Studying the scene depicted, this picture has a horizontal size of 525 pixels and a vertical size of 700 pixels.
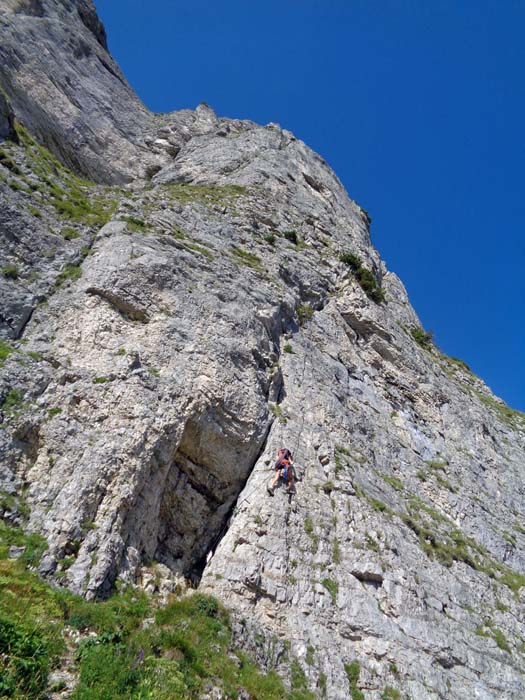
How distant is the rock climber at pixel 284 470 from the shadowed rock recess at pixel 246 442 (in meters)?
0.44

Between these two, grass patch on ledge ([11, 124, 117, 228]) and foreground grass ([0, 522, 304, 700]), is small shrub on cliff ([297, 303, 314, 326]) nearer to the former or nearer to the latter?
grass patch on ledge ([11, 124, 117, 228])

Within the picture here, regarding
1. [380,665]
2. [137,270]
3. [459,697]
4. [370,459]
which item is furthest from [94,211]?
[459,697]

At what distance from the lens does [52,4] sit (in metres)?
46.8

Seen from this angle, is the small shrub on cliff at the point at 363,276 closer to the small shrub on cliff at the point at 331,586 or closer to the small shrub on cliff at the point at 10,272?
the small shrub on cliff at the point at 10,272

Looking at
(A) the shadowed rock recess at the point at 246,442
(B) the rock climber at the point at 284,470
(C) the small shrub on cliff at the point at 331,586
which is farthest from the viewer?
(B) the rock climber at the point at 284,470

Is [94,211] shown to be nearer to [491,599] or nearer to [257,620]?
[257,620]

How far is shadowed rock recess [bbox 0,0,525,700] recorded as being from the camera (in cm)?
1347

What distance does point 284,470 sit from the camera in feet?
55.8

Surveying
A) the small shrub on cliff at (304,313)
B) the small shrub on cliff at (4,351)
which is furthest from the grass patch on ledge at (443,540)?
the small shrub on cliff at (4,351)

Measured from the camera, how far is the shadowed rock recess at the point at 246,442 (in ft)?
44.2

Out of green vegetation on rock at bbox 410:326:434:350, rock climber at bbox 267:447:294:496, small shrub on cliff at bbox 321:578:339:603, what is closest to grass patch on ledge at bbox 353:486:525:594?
rock climber at bbox 267:447:294:496

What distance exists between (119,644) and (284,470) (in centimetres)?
809

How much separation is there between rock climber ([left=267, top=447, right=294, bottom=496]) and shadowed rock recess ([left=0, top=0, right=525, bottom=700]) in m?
0.44

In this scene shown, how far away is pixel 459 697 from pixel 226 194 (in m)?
28.9
